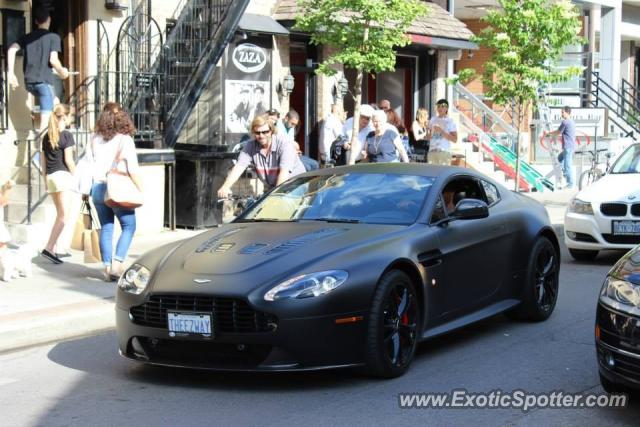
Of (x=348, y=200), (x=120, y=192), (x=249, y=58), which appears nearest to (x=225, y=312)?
(x=348, y=200)

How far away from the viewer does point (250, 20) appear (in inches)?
753

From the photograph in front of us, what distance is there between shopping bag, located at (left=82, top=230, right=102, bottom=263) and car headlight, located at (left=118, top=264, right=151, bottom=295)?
4612 mm

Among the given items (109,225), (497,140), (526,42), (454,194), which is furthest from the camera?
(497,140)

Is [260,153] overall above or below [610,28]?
below

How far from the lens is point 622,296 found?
6.50m

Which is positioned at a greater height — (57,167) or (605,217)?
(57,167)

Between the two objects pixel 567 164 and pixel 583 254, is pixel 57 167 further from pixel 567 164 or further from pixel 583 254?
pixel 567 164

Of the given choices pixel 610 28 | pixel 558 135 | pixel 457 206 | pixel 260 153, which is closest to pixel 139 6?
pixel 260 153

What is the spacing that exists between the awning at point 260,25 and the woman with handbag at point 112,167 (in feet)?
25.2

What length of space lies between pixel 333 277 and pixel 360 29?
35.5 ft

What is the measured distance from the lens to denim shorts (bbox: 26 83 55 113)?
47.8 ft

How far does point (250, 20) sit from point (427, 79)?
7397mm

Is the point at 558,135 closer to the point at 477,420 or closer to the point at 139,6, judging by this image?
the point at 139,6

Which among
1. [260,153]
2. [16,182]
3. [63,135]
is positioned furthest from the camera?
[16,182]
